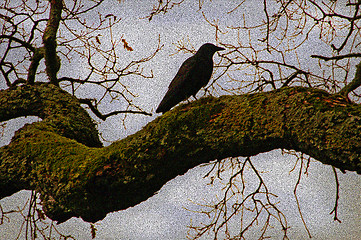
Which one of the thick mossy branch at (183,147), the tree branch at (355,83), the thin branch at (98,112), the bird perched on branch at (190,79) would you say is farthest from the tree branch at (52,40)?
the tree branch at (355,83)

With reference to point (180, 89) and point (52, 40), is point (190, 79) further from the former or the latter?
point (52, 40)

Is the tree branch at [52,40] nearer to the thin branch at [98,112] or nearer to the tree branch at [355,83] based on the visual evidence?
the thin branch at [98,112]

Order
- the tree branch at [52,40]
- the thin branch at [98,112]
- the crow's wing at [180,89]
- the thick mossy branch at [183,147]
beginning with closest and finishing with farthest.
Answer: the thick mossy branch at [183,147] < the tree branch at [52,40] < the crow's wing at [180,89] < the thin branch at [98,112]

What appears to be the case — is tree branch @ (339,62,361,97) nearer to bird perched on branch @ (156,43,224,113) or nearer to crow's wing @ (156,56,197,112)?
bird perched on branch @ (156,43,224,113)

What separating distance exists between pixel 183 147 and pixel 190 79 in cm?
259

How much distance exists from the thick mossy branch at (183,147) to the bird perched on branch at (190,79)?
199 centimetres

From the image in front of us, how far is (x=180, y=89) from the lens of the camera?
16.0ft

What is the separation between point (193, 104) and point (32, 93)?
8.04ft

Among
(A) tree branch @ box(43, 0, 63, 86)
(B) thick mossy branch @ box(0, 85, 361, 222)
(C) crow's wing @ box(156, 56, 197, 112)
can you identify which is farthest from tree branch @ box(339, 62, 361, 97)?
(A) tree branch @ box(43, 0, 63, 86)

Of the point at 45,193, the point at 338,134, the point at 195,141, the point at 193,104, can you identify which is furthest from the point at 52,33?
the point at 338,134

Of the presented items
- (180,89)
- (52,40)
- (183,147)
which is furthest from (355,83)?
(52,40)

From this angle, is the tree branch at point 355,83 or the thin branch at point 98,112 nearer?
the tree branch at point 355,83

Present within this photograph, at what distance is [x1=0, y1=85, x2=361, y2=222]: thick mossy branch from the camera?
1943 mm

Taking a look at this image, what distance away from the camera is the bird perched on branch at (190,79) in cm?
489
